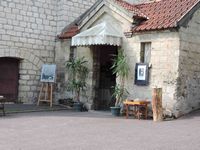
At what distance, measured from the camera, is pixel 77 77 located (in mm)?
17078

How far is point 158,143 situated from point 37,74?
10.3 meters

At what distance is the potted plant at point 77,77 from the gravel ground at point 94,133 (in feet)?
8.97

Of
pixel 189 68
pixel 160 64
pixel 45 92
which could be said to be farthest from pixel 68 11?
pixel 189 68

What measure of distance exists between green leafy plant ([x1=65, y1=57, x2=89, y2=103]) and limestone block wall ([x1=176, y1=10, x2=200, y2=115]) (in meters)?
4.56

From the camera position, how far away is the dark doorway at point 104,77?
16828mm

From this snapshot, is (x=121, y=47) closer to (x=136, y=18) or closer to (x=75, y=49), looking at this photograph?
(x=136, y=18)

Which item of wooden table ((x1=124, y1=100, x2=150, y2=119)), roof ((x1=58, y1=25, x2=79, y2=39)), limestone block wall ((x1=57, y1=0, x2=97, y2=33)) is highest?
limestone block wall ((x1=57, y1=0, x2=97, y2=33))

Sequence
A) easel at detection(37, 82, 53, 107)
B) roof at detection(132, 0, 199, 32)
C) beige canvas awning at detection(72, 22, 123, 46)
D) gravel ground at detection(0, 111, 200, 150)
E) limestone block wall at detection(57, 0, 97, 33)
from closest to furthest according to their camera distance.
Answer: gravel ground at detection(0, 111, 200, 150) → roof at detection(132, 0, 199, 32) → beige canvas awning at detection(72, 22, 123, 46) → easel at detection(37, 82, 53, 107) → limestone block wall at detection(57, 0, 97, 33)

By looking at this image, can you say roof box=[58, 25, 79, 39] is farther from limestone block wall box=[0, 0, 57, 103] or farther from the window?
the window

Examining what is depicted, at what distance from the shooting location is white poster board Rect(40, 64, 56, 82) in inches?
672

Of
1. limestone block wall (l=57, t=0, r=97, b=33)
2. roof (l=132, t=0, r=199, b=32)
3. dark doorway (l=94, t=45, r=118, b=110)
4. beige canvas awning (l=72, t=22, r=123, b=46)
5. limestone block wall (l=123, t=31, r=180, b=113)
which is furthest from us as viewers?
limestone block wall (l=57, t=0, r=97, b=33)

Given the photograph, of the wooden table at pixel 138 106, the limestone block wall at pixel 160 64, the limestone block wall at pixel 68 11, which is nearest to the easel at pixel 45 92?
the limestone block wall at pixel 68 11

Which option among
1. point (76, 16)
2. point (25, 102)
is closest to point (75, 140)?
point (25, 102)

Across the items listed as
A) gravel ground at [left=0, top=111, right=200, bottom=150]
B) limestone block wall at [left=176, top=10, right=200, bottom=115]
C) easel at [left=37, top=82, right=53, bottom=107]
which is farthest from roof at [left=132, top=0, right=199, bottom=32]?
easel at [left=37, top=82, right=53, bottom=107]
